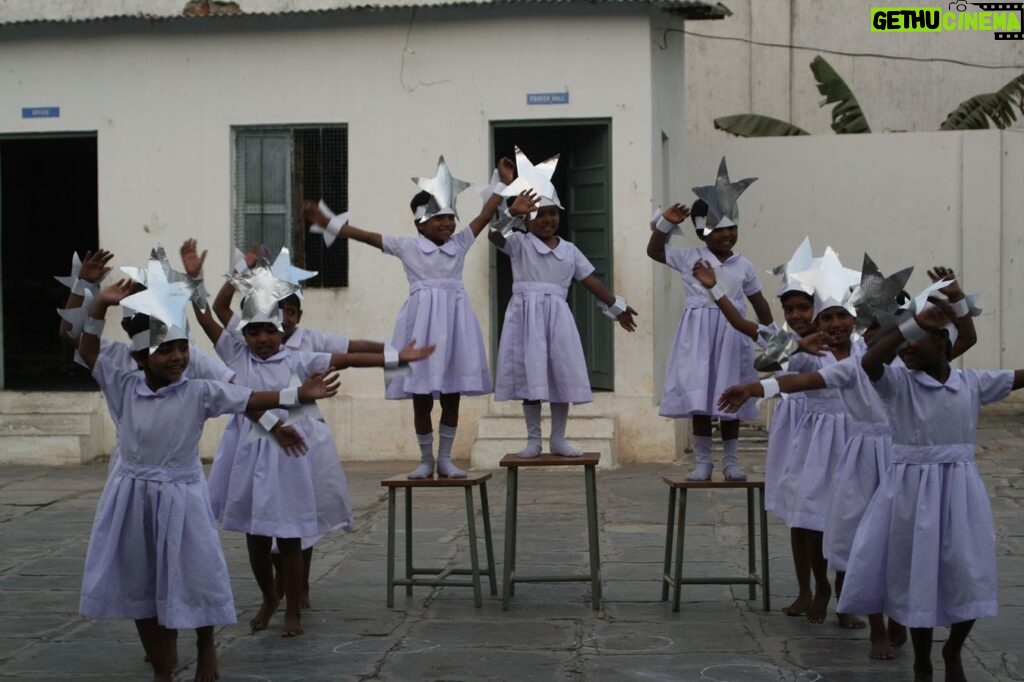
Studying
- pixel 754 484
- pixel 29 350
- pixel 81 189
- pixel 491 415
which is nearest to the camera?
pixel 754 484

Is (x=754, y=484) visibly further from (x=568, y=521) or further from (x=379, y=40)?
(x=379, y=40)

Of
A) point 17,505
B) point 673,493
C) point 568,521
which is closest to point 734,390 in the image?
point 673,493

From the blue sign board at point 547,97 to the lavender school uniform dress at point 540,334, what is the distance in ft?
17.6

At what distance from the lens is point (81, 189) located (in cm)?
2005

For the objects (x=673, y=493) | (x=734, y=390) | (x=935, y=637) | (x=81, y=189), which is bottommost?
(x=935, y=637)

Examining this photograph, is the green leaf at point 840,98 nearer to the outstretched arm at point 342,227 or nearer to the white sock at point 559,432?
the white sock at point 559,432

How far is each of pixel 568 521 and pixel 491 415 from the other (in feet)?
9.75

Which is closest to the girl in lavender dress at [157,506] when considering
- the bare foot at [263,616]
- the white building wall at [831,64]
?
the bare foot at [263,616]

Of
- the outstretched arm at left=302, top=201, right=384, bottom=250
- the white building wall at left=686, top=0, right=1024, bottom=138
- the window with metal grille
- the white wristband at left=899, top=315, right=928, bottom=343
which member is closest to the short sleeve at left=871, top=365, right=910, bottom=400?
the white wristband at left=899, top=315, right=928, bottom=343

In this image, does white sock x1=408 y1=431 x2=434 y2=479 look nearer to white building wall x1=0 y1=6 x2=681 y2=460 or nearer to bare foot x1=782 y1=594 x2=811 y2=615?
A: bare foot x1=782 y1=594 x2=811 y2=615

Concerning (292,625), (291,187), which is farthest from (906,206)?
(292,625)

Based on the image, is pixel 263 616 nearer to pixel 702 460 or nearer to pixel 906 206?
pixel 702 460

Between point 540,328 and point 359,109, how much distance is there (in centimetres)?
620

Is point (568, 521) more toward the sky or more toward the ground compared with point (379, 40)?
more toward the ground
